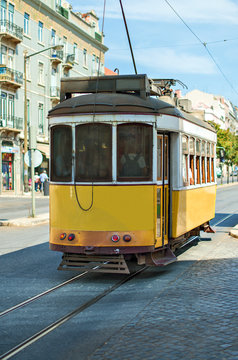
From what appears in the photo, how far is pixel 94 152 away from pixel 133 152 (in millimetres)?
588

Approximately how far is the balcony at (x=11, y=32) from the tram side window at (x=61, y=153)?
107 ft

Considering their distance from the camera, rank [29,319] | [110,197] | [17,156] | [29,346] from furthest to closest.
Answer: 1. [17,156]
2. [110,197]
3. [29,319]
4. [29,346]

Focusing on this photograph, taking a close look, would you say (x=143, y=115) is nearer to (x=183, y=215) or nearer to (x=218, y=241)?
(x=183, y=215)

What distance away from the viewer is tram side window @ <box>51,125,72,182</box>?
8453 mm

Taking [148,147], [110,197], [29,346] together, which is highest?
[148,147]

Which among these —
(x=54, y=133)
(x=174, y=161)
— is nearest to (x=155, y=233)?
(x=174, y=161)

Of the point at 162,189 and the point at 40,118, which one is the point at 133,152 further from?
the point at 40,118

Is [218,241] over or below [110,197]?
Result: below

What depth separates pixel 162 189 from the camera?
8961 millimetres

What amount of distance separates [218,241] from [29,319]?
8.09 metres

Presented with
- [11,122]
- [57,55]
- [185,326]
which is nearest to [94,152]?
[185,326]

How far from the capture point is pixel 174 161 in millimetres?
9406

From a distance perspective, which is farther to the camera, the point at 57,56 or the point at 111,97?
the point at 57,56

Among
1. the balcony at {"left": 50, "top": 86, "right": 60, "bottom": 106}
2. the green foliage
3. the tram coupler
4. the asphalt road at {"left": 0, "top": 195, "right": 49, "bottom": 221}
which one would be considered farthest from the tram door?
the green foliage
